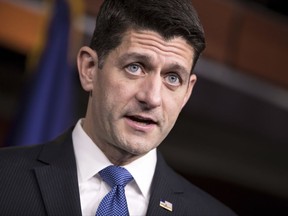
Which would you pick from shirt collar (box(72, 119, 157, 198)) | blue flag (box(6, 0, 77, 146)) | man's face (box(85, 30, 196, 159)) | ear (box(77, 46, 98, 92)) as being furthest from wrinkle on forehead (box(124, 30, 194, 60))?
blue flag (box(6, 0, 77, 146))

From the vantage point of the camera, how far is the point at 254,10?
468 cm

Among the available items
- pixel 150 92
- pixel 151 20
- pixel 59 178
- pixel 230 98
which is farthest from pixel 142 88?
pixel 230 98

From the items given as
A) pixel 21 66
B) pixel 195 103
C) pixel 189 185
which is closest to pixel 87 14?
pixel 21 66

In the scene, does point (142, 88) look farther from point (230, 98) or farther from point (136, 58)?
point (230, 98)

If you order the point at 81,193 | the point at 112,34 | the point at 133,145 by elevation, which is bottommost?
the point at 81,193

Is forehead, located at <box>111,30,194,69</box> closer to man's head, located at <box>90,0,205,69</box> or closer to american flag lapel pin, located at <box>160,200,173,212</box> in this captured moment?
man's head, located at <box>90,0,205,69</box>

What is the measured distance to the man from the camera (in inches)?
49.5

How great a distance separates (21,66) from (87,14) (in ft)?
1.92

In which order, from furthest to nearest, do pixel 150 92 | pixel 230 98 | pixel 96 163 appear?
pixel 230 98 → pixel 96 163 → pixel 150 92

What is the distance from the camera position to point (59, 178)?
132cm

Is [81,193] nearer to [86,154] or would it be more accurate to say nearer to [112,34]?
[86,154]

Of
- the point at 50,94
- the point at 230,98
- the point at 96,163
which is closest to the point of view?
the point at 96,163

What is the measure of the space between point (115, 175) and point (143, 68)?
25cm

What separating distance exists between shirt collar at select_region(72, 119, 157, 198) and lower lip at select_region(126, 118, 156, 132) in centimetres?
13
